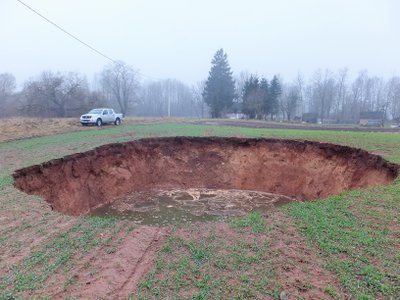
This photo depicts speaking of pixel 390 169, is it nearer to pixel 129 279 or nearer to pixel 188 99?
pixel 129 279

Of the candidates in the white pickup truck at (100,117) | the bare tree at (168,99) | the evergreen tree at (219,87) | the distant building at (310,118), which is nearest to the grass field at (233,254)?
the white pickup truck at (100,117)

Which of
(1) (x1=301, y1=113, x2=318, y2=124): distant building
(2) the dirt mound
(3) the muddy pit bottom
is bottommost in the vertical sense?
(3) the muddy pit bottom

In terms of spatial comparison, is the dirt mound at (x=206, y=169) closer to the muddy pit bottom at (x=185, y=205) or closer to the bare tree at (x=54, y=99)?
the muddy pit bottom at (x=185, y=205)

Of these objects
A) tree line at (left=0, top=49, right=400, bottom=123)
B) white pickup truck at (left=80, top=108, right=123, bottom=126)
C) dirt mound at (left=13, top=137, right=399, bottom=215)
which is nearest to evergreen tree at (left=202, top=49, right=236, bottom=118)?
tree line at (left=0, top=49, right=400, bottom=123)

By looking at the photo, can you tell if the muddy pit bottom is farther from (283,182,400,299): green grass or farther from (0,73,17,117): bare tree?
(0,73,17,117): bare tree

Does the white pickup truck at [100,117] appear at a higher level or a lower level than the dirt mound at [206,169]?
higher

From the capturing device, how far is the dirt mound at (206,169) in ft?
39.9

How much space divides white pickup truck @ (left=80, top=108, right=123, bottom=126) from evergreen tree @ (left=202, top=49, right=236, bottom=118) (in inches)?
Result: 1116

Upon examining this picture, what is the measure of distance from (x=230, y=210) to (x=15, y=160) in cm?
876

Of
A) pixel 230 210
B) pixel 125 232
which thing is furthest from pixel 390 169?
pixel 125 232

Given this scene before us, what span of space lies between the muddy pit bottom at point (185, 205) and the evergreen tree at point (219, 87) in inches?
1566

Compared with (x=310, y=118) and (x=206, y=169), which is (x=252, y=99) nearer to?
(x=310, y=118)

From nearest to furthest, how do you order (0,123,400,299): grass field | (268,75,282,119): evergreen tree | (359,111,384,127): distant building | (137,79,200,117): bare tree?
1. (0,123,400,299): grass field
2. (268,75,282,119): evergreen tree
3. (359,111,384,127): distant building
4. (137,79,200,117): bare tree

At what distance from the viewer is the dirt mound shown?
12.1 m
